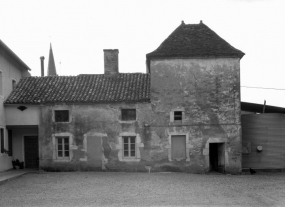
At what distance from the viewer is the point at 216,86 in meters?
21.7

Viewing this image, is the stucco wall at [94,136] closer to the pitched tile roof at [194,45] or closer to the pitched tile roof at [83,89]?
the pitched tile roof at [83,89]

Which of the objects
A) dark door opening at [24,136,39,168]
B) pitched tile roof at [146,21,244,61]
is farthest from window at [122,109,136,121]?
dark door opening at [24,136,39,168]

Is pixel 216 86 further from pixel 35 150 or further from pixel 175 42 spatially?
pixel 35 150

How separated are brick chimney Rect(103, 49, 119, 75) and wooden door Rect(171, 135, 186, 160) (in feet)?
20.3

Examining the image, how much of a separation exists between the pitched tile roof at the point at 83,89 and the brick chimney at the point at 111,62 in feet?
1.19

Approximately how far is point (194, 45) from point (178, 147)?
621 centimetres

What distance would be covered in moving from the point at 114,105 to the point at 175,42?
5388 mm

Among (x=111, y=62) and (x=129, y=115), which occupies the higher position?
(x=111, y=62)

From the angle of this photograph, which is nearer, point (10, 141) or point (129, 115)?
point (129, 115)

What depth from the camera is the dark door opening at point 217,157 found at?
21.7 meters

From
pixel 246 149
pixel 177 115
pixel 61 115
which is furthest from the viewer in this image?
pixel 246 149

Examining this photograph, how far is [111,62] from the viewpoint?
24.3m

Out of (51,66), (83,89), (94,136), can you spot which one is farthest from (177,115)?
(51,66)

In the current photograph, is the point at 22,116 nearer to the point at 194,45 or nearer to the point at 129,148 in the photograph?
the point at 129,148
